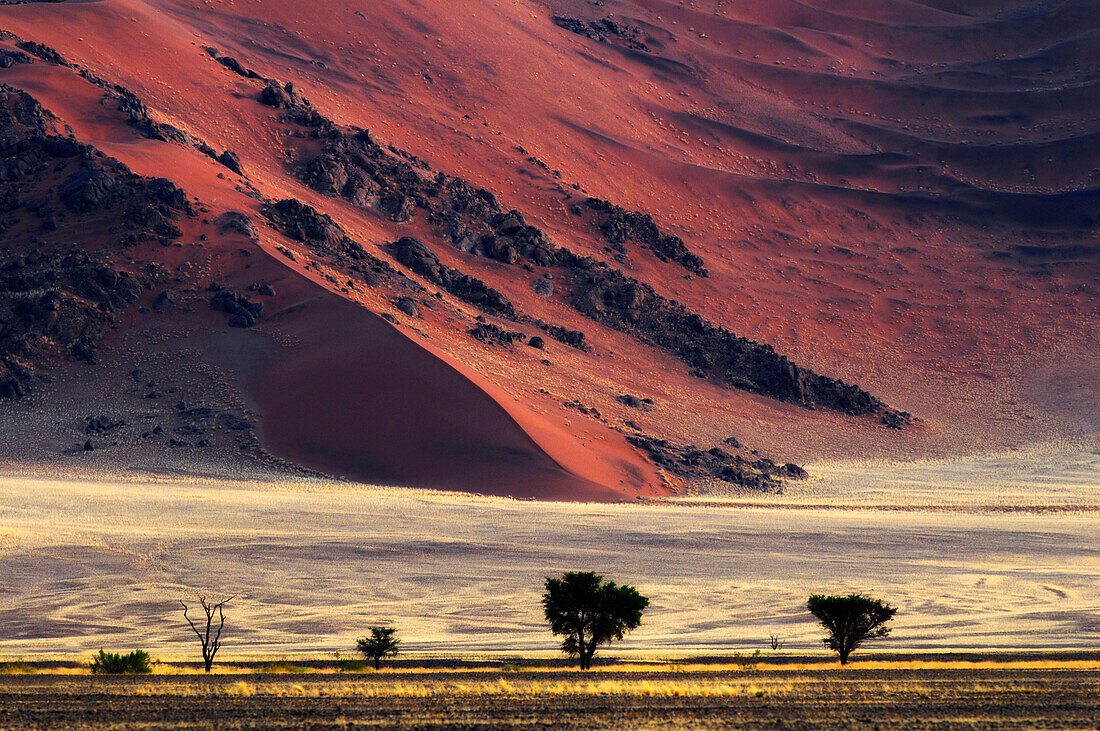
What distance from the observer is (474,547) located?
44344 millimetres

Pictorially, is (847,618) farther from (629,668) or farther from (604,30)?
(604,30)

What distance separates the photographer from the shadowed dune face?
64.1 metres

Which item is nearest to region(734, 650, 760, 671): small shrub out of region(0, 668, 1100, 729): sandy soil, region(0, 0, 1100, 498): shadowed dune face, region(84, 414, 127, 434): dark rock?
region(0, 668, 1100, 729): sandy soil

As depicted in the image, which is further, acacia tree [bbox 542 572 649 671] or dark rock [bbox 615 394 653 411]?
dark rock [bbox 615 394 653 411]

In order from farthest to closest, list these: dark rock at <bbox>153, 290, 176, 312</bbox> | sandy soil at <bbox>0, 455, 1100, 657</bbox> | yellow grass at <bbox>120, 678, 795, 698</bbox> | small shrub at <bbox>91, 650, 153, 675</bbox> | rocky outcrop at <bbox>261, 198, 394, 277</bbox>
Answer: rocky outcrop at <bbox>261, 198, 394, 277</bbox>, dark rock at <bbox>153, 290, 176, 312</bbox>, sandy soil at <bbox>0, 455, 1100, 657</bbox>, small shrub at <bbox>91, 650, 153, 675</bbox>, yellow grass at <bbox>120, 678, 795, 698</bbox>

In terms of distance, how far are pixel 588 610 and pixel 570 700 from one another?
7.44 m

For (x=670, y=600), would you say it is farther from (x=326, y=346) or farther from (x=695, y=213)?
(x=695, y=213)

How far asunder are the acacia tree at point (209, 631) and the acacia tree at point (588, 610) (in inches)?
293

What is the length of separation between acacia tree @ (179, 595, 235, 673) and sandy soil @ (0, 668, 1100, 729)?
1.39 meters

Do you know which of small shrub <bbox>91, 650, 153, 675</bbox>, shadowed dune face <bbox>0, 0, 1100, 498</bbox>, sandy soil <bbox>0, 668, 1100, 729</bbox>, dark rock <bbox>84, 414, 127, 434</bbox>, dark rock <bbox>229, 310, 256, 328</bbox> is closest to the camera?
sandy soil <bbox>0, 668, 1100, 729</bbox>

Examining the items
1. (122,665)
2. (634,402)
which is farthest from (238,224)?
(122,665)

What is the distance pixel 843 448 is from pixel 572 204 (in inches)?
1263

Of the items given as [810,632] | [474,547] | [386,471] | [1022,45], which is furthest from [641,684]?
[1022,45]

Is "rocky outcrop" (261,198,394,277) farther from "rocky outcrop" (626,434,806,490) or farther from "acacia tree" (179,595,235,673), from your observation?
"acacia tree" (179,595,235,673)
